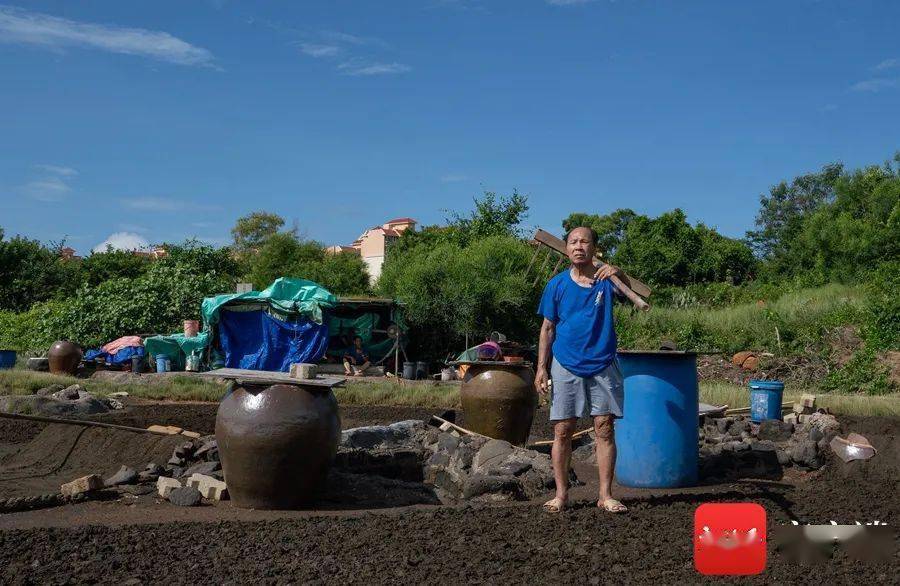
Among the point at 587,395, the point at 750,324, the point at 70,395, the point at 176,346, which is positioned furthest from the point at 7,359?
the point at 587,395

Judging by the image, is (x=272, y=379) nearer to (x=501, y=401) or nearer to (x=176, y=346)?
(x=501, y=401)

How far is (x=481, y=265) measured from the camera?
24484 mm

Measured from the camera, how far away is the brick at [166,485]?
→ 7.07 meters

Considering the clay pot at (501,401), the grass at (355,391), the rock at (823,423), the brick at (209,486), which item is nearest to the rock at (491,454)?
the clay pot at (501,401)

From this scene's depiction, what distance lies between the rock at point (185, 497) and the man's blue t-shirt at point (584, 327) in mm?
3020

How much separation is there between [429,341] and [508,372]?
14.4 metres

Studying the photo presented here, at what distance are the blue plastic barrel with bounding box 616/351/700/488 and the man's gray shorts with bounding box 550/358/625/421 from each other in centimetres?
140

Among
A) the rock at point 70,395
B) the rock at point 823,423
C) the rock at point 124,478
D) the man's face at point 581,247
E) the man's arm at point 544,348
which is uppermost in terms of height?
the man's face at point 581,247

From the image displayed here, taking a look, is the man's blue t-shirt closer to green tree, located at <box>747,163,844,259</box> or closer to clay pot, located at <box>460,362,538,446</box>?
clay pot, located at <box>460,362,538,446</box>

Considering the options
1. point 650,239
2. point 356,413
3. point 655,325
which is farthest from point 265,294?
point 650,239

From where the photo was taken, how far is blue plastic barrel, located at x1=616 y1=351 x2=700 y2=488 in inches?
300

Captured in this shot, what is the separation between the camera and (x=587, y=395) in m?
6.30

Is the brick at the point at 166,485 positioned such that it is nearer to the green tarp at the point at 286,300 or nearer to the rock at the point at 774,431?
the rock at the point at 774,431

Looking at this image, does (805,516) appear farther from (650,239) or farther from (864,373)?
(650,239)
